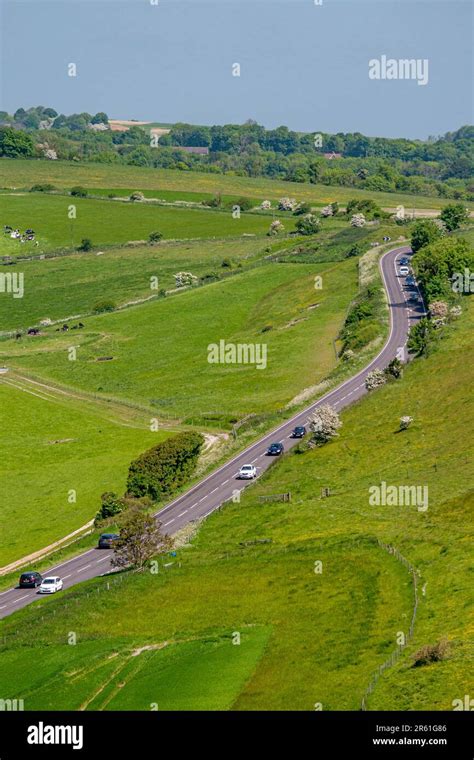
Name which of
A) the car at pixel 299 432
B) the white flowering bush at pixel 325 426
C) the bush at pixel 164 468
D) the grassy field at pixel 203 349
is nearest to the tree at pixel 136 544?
the bush at pixel 164 468

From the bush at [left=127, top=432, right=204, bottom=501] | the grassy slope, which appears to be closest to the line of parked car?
the grassy slope

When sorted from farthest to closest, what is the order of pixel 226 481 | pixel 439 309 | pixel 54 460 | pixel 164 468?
pixel 439 309 < pixel 54 460 < pixel 164 468 < pixel 226 481

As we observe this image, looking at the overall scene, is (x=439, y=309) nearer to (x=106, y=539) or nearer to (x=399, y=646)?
(x=106, y=539)

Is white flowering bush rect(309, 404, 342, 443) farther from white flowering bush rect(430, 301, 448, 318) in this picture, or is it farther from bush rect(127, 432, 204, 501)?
white flowering bush rect(430, 301, 448, 318)

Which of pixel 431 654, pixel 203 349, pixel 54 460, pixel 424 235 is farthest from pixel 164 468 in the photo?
pixel 424 235

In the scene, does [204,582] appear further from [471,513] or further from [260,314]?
[260,314]
